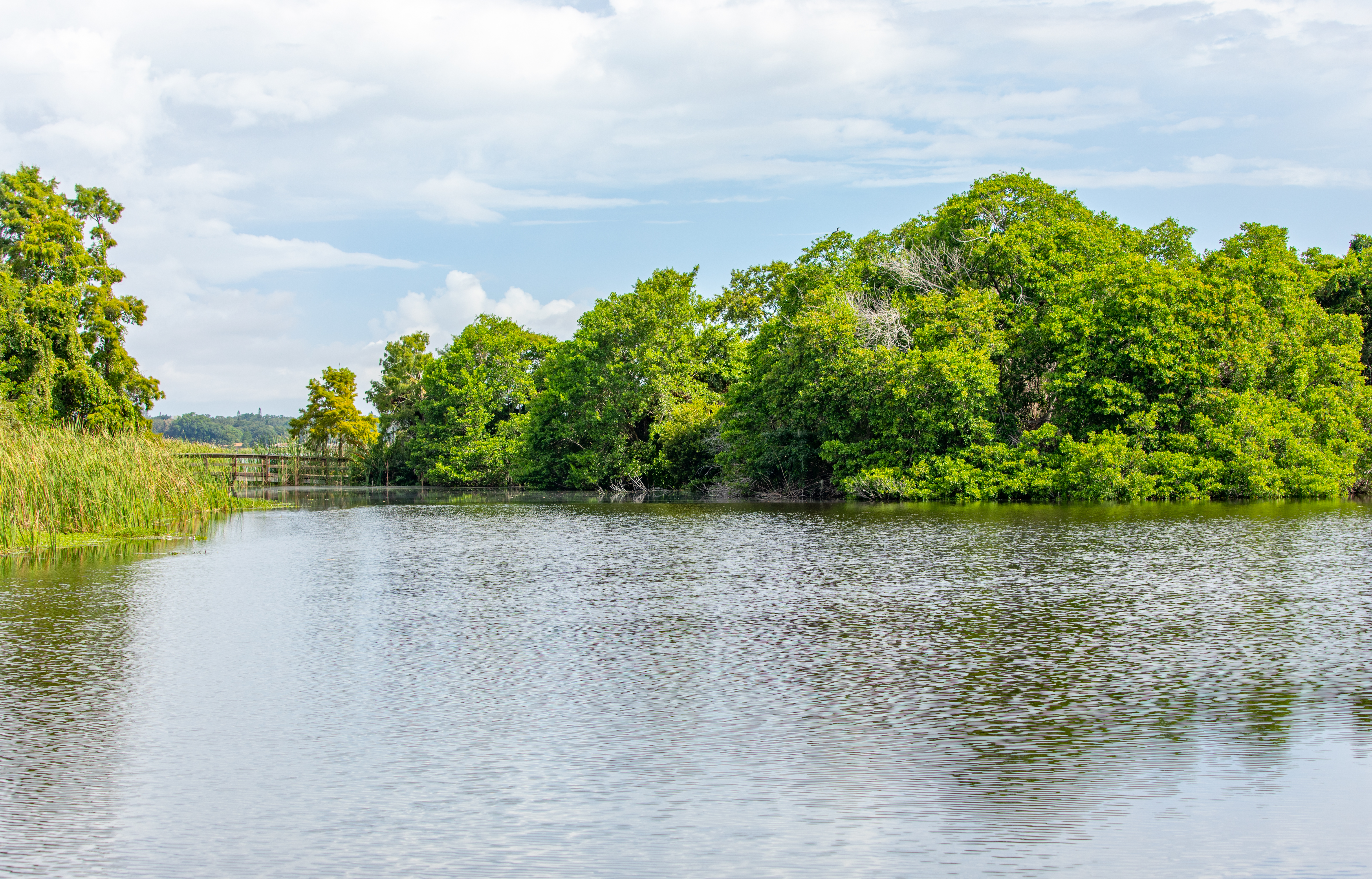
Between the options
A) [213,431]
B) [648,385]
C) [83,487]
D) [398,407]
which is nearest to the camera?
[83,487]

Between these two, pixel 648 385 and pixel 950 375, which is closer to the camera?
pixel 950 375

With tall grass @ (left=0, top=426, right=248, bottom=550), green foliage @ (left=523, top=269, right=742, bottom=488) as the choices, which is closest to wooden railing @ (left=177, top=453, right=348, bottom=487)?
green foliage @ (left=523, top=269, right=742, bottom=488)

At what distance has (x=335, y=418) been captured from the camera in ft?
266

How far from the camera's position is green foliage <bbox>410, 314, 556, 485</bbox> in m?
63.7

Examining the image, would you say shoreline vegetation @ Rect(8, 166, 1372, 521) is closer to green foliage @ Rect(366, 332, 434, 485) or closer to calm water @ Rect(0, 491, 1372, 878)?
calm water @ Rect(0, 491, 1372, 878)

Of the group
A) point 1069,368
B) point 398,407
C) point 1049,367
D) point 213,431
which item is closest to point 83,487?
point 1069,368

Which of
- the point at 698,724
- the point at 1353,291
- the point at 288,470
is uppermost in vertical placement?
the point at 1353,291

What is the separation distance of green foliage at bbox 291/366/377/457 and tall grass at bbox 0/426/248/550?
54802 mm

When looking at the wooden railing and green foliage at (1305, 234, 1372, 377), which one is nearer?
green foliage at (1305, 234, 1372, 377)

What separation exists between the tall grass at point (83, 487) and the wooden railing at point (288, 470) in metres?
34.0

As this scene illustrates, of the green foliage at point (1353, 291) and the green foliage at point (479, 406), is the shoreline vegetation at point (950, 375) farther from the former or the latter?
the green foliage at point (479, 406)

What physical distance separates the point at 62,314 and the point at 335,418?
40.1 meters

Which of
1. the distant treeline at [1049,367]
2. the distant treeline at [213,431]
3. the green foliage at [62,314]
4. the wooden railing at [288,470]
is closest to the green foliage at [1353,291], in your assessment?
the distant treeline at [1049,367]

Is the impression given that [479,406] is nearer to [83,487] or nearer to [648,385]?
[648,385]
